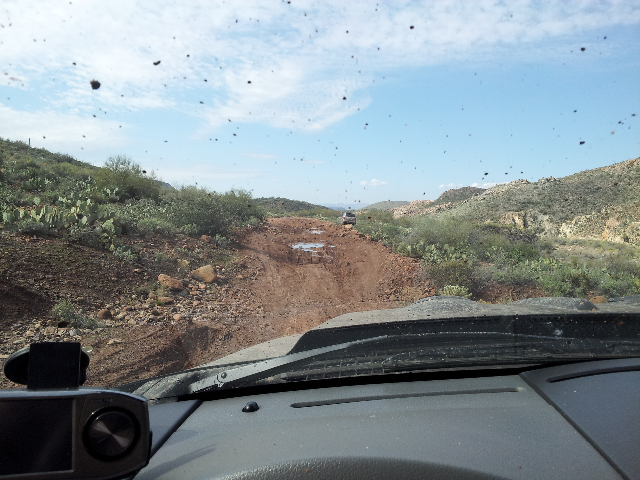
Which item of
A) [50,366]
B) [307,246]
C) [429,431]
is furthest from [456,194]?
[50,366]

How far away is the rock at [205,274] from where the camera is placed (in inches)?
396

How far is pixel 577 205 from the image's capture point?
28.3 m

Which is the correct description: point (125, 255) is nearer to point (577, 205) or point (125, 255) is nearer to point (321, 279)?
point (321, 279)

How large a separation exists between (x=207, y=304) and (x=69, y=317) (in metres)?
2.50

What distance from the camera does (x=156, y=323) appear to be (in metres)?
7.18

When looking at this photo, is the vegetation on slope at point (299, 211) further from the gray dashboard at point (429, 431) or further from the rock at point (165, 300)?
the gray dashboard at point (429, 431)

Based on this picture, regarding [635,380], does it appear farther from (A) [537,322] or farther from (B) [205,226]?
(B) [205,226]

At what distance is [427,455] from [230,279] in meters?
9.49

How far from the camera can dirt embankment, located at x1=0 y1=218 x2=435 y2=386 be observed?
5.86 m

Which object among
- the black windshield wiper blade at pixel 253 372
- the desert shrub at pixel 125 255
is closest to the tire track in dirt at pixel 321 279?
the desert shrub at pixel 125 255

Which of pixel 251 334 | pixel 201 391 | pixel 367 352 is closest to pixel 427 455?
pixel 367 352

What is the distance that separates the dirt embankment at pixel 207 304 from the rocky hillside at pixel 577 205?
13.4 metres

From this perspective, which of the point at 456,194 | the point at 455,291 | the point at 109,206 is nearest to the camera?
the point at 455,291

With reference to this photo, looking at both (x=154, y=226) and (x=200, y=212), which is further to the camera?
(x=200, y=212)
